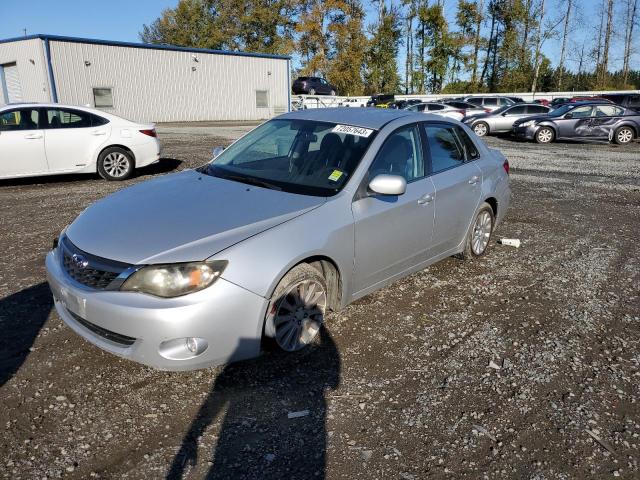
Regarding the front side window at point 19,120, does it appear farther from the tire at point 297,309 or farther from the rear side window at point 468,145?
the tire at point 297,309

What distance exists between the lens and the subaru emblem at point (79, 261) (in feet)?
10.1

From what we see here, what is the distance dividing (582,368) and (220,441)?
250 centimetres

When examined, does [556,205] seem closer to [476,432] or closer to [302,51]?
[476,432]

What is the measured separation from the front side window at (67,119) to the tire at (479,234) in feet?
24.4

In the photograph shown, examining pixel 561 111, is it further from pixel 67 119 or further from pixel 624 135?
pixel 67 119

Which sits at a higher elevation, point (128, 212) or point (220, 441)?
point (128, 212)

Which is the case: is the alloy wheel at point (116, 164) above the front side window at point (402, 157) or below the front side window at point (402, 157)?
below

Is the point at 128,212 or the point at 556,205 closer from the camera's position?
the point at 128,212

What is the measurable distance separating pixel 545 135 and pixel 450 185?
1711 centimetres

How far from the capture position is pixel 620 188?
34.3 ft

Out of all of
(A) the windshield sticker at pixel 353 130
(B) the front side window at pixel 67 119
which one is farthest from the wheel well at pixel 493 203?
(B) the front side window at pixel 67 119

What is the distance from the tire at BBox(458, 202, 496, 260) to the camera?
17.8 ft

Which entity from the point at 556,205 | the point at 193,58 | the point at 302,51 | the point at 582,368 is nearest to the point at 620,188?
the point at 556,205

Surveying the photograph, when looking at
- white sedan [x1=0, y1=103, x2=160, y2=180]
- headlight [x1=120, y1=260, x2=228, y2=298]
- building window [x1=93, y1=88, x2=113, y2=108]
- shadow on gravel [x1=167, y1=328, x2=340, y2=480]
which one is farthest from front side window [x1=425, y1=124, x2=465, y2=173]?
building window [x1=93, y1=88, x2=113, y2=108]
